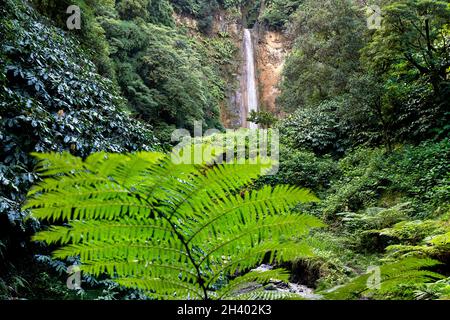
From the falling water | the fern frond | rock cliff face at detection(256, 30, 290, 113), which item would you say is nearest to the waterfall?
the falling water

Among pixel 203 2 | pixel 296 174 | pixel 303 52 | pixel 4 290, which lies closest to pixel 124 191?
pixel 4 290

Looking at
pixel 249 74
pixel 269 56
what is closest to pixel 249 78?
pixel 249 74

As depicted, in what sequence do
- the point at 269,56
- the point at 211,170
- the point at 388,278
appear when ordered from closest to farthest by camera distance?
the point at 211,170, the point at 388,278, the point at 269,56

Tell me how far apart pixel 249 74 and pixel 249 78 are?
355 mm

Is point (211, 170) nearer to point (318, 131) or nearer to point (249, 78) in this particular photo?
point (318, 131)

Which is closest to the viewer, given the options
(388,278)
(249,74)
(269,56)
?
(388,278)

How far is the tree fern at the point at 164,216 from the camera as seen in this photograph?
0.93 meters

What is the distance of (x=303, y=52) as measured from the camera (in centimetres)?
1433

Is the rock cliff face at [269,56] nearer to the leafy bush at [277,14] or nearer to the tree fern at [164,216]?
the leafy bush at [277,14]

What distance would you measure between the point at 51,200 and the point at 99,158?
18cm

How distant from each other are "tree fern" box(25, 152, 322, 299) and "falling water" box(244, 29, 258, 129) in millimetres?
24425

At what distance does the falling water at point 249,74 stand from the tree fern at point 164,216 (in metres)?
24.4

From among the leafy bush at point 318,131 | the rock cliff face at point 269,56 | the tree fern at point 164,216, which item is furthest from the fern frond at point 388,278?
the rock cliff face at point 269,56

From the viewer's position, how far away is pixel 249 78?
87.3ft
